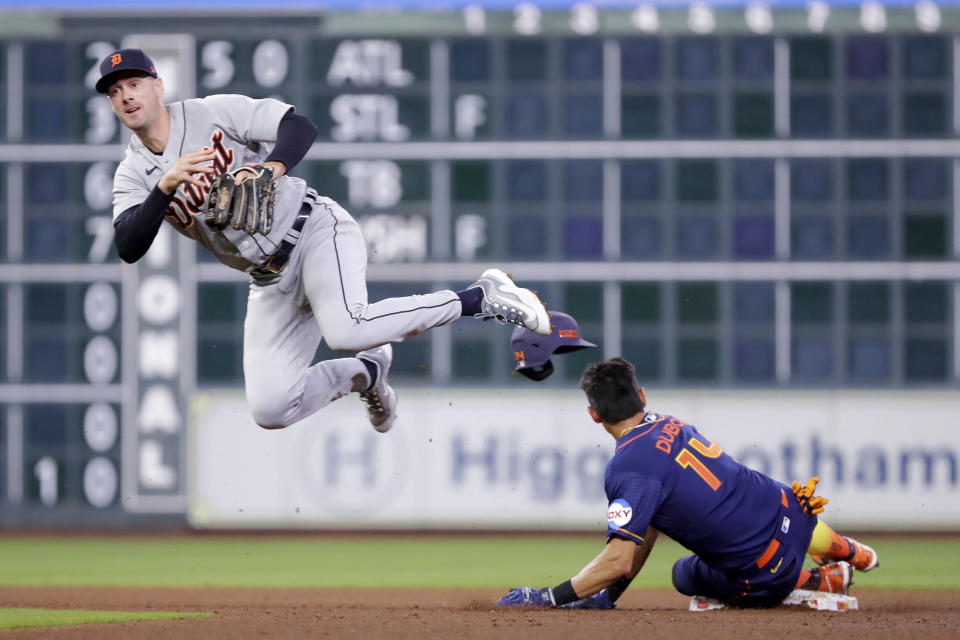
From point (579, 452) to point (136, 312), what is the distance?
390 cm

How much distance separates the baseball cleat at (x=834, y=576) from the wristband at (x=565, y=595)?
933 mm

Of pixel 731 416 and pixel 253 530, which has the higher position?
pixel 731 416

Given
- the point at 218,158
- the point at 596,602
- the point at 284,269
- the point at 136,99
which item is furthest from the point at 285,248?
the point at 596,602

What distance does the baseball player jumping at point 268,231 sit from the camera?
14.0 feet

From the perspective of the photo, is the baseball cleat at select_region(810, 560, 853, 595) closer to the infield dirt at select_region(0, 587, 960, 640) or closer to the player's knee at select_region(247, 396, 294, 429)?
the infield dirt at select_region(0, 587, 960, 640)

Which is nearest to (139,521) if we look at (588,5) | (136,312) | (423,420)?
(136,312)

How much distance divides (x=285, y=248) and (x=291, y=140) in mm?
397

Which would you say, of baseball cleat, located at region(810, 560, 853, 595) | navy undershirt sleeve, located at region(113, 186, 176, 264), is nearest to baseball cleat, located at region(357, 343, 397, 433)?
navy undershirt sleeve, located at region(113, 186, 176, 264)

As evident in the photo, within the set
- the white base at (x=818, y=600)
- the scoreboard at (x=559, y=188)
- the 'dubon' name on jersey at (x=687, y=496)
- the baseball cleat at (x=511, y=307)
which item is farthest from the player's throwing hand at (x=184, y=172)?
the scoreboard at (x=559, y=188)

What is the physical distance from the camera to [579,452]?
11.0m

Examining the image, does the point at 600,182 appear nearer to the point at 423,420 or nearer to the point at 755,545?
the point at 423,420

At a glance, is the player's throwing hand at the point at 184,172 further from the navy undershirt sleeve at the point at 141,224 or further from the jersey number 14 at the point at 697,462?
the jersey number 14 at the point at 697,462

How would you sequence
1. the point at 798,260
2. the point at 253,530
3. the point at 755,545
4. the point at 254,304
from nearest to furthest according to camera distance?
1. the point at 755,545
2. the point at 254,304
3. the point at 798,260
4. the point at 253,530

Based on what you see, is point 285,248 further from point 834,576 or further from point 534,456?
point 534,456
